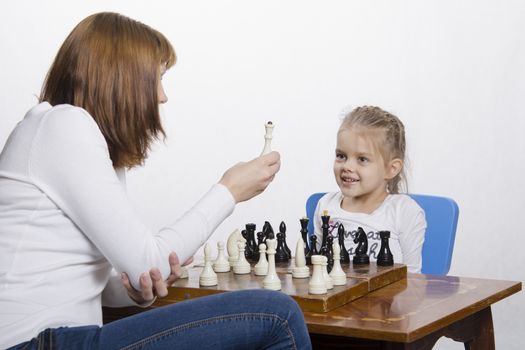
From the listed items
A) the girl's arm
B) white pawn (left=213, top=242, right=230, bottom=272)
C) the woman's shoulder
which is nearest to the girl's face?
the girl's arm

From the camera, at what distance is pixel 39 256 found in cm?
189

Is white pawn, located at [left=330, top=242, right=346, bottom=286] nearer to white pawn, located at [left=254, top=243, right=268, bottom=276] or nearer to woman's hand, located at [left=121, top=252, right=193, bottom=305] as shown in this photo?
white pawn, located at [left=254, top=243, right=268, bottom=276]

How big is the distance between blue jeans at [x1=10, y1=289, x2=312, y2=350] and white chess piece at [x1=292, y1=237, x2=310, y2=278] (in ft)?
1.56

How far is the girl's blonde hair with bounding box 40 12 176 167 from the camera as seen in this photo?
205 centimetres

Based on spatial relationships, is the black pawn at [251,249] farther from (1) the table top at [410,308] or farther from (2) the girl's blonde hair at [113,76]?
(2) the girl's blonde hair at [113,76]

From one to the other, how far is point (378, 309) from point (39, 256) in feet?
2.64

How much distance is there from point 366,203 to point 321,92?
71.7 inches

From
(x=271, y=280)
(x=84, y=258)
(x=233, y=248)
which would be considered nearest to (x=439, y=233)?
(x=233, y=248)

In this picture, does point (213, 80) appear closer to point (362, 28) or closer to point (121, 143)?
point (362, 28)

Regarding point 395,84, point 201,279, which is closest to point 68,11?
point 395,84

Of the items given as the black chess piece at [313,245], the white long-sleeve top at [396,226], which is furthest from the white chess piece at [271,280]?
the white long-sleeve top at [396,226]

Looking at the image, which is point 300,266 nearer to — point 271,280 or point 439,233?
point 271,280

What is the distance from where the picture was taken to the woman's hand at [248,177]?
212 centimetres

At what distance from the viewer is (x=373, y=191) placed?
327cm
